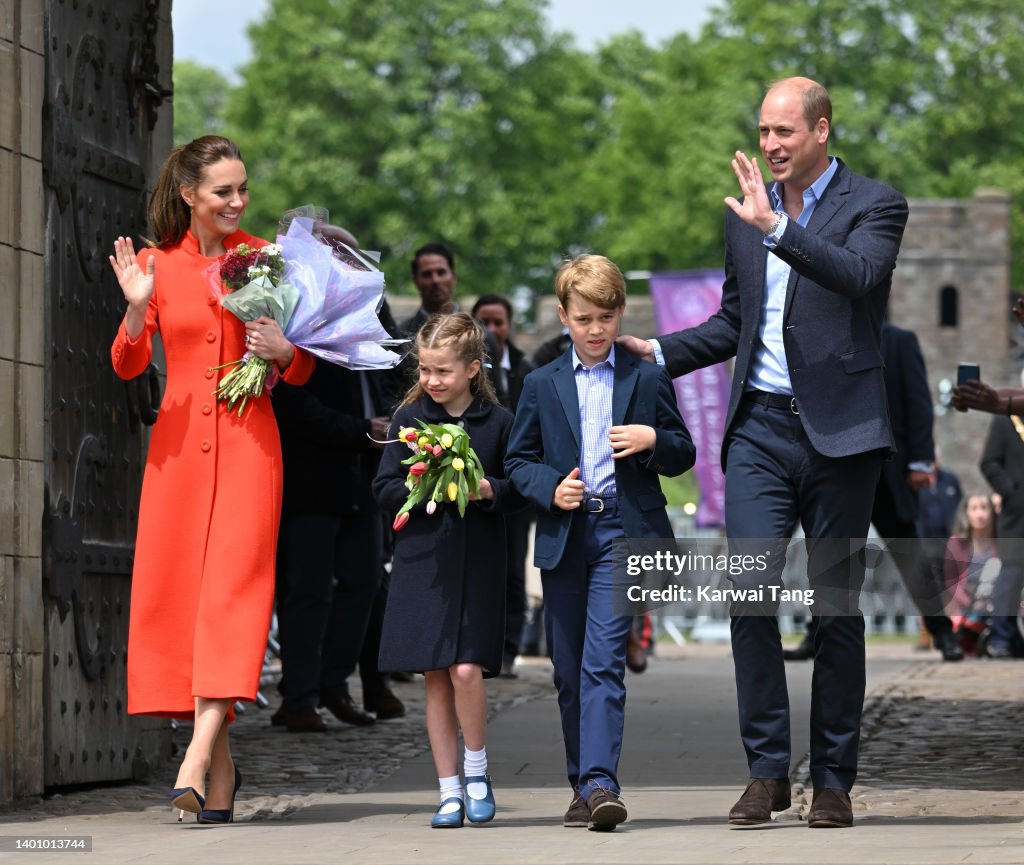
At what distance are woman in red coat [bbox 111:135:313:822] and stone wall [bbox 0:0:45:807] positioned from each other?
1.58 ft

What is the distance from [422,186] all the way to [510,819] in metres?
44.4

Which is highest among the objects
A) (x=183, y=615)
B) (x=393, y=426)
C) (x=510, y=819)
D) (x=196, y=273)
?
(x=196, y=273)

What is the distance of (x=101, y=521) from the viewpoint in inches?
326

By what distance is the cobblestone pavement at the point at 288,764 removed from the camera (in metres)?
7.62

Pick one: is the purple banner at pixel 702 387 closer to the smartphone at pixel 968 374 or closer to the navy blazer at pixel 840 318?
the smartphone at pixel 968 374

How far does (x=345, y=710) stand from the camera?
34.4ft

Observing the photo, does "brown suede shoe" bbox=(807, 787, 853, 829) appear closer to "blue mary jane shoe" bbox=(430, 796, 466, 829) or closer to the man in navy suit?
the man in navy suit

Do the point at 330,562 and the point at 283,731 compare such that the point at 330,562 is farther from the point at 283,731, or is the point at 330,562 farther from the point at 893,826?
the point at 893,826

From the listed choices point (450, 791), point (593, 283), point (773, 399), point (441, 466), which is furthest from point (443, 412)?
point (450, 791)

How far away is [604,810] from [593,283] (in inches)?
62.8

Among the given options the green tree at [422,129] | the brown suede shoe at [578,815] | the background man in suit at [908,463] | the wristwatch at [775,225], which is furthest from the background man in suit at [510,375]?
the green tree at [422,129]

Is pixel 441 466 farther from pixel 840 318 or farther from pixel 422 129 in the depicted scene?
pixel 422 129

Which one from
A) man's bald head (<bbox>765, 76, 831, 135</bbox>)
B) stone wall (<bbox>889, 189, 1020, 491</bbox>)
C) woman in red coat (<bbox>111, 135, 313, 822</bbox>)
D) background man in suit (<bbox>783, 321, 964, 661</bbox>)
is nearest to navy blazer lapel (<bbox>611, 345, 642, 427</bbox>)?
man's bald head (<bbox>765, 76, 831, 135</bbox>)

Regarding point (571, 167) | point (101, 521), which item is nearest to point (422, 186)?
point (571, 167)
